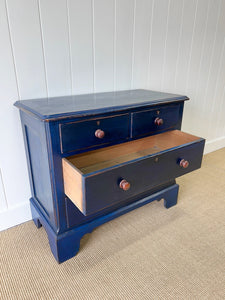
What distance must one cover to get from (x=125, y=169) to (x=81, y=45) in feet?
2.49

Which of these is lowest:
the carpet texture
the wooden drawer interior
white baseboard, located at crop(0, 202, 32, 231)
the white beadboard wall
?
the carpet texture

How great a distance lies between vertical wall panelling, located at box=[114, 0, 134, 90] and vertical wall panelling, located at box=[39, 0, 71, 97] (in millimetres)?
331

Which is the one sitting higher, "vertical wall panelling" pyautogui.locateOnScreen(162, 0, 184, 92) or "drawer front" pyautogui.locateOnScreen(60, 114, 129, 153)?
"vertical wall panelling" pyautogui.locateOnScreen(162, 0, 184, 92)

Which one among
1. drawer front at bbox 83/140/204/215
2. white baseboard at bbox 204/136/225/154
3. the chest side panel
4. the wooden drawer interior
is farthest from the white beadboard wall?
white baseboard at bbox 204/136/225/154

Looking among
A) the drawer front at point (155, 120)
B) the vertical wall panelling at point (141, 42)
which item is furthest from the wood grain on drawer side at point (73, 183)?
the vertical wall panelling at point (141, 42)

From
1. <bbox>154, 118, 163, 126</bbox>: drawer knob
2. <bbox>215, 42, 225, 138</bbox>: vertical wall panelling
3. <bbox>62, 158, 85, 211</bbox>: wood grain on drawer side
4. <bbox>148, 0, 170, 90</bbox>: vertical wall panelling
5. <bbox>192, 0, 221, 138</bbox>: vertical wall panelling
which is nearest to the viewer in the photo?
<bbox>62, 158, 85, 211</bbox>: wood grain on drawer side

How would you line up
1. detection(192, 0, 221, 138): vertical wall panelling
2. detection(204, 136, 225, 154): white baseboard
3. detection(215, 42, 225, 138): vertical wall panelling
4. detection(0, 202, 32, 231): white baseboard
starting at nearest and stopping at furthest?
detection(0, 202, 32, 231): white baseboard < detection(192, 0, 221, 138): vertical wall panelling < detection(215, 42, 225, 138): vertical wall panelling < detection(204, 136, 225, 154): white baseboard

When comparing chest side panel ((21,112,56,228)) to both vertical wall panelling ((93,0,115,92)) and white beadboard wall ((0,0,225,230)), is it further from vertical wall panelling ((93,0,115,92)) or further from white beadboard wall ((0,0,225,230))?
vertical wall panelling ((93,0,115,92))

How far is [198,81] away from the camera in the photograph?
1.99 m

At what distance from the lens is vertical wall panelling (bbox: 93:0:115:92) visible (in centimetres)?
128

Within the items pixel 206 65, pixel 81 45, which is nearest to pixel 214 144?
pixel 206 65

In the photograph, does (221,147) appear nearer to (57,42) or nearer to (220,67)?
(220,67)

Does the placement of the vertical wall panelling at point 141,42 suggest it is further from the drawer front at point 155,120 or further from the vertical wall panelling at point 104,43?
the drawer front at point 155,120

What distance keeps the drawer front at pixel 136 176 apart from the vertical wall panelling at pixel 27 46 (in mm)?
628
